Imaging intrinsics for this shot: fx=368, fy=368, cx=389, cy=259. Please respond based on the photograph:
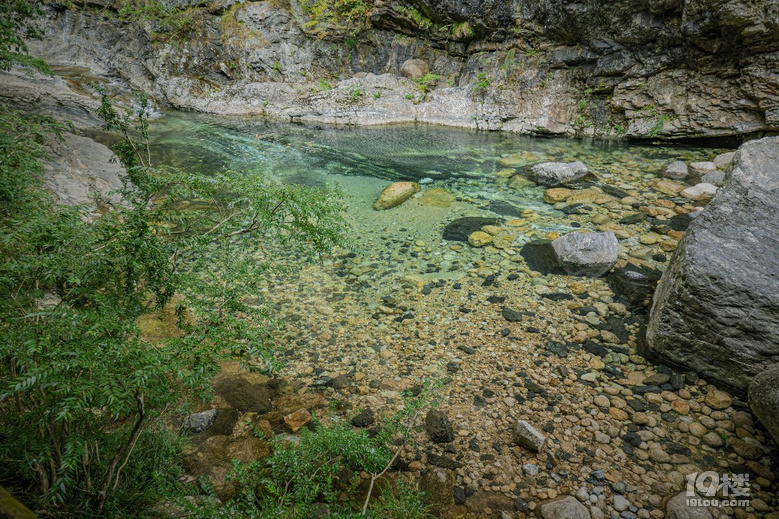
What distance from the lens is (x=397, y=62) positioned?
65.0ft

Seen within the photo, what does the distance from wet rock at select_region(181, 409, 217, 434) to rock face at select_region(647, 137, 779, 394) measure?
5.15 m

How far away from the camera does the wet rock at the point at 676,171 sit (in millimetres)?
9523

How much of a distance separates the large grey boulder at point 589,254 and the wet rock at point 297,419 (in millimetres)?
4714

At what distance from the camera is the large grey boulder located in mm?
6031

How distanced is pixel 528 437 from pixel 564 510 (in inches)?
26.1

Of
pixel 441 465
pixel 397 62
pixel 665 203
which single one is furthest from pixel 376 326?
pixel 397 62

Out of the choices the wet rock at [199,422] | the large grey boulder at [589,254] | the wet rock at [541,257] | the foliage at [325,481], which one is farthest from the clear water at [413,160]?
the foliage at [325,481]

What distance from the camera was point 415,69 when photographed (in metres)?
19.1

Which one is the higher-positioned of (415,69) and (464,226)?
(415,69)

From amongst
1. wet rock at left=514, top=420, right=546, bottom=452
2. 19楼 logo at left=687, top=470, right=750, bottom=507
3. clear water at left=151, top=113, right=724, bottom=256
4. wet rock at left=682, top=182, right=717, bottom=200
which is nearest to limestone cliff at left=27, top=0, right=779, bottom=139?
clear water at left=151, top=113, right=724, bottom=256

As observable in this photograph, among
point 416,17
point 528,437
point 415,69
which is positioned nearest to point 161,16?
point 416,17

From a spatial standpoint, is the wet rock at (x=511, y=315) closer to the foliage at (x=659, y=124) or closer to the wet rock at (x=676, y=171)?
the wet rock at (x=676, y=171)

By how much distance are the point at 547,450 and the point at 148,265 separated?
3.81m

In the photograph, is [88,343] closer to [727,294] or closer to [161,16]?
[727,294]
